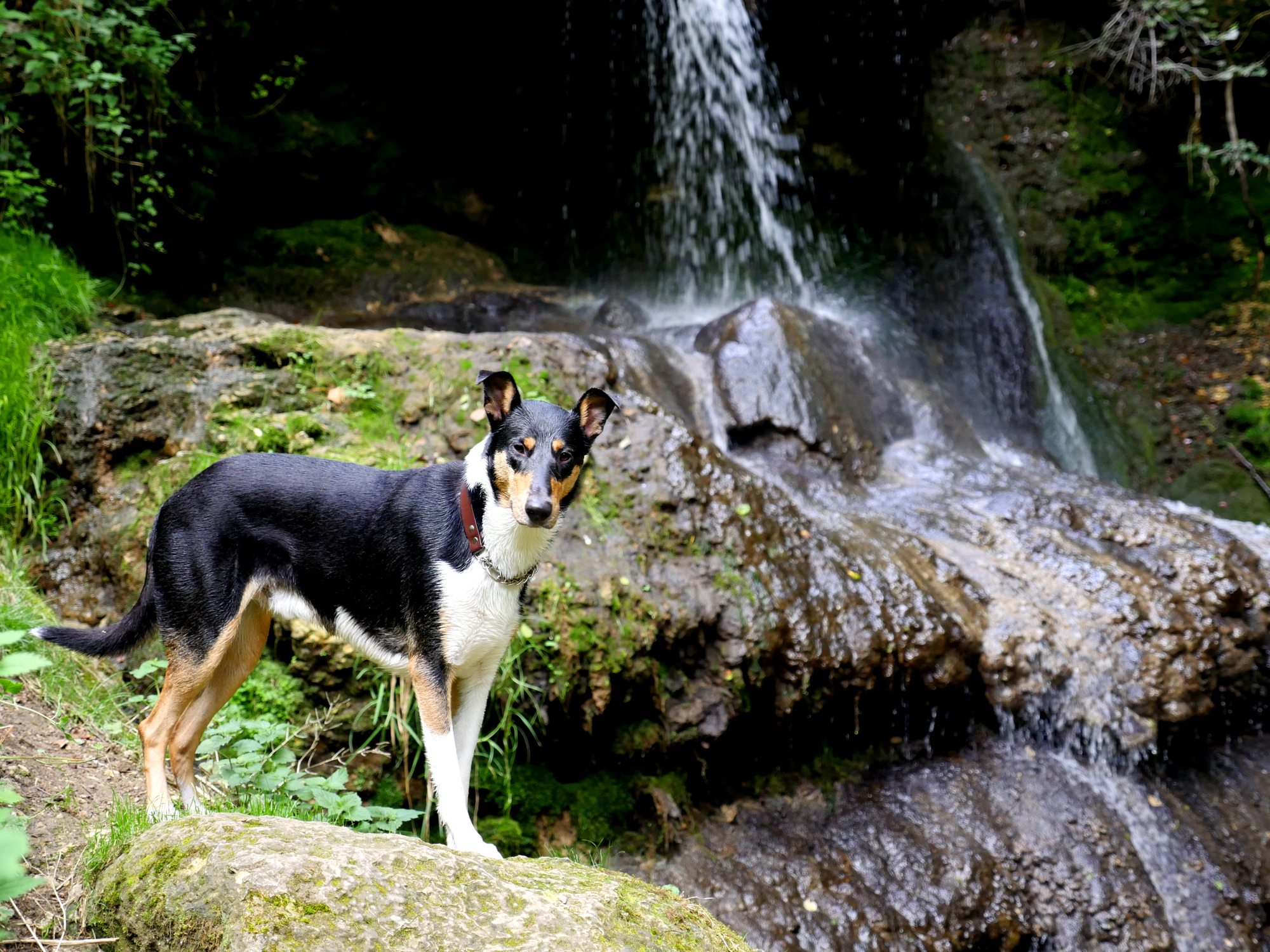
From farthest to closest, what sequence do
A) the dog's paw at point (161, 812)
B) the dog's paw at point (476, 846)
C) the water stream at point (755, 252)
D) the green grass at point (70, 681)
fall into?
the water stream at point (755, 252) → the green grass at point (70, 681) → the dog's paw at point (476, 846) → the dog's paw at point (161, 812)

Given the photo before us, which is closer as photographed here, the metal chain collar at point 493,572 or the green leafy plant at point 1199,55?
the metal chain collar at point 493,572

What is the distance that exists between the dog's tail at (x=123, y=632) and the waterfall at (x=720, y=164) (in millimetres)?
8281

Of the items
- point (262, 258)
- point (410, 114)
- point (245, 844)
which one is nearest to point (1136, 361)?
point (410, 114)

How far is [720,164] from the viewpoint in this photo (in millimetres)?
10797

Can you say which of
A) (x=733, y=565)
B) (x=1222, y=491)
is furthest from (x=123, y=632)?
(x=1222, y=491)

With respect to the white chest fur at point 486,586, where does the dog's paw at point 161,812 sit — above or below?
below

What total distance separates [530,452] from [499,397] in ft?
0.74

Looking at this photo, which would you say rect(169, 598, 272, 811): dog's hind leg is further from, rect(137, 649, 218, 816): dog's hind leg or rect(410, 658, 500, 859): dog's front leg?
rect(410, 658, 500, 859): dog's front leg

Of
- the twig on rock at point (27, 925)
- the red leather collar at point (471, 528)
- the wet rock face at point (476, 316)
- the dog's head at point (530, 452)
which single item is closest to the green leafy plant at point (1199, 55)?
the wet rock face at point (476, 316)

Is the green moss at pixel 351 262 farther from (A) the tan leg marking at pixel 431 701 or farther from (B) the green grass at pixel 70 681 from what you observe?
(A) the tan leg marking at pixel 431 701

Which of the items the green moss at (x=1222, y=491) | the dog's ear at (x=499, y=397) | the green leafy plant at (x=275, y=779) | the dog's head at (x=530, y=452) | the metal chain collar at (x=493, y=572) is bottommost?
the green moss at (x=1222, y=491)

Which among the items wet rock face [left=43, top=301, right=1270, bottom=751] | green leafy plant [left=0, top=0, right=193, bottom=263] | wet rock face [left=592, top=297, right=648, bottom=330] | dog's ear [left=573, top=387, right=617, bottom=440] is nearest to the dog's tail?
wet rock face [left=43, top=301, right=1270, bottom=751]

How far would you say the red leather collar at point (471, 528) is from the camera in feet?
8.62

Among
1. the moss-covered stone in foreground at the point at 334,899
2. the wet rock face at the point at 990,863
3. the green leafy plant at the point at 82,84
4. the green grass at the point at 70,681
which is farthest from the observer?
the green leafy plant at the point at 82,84
